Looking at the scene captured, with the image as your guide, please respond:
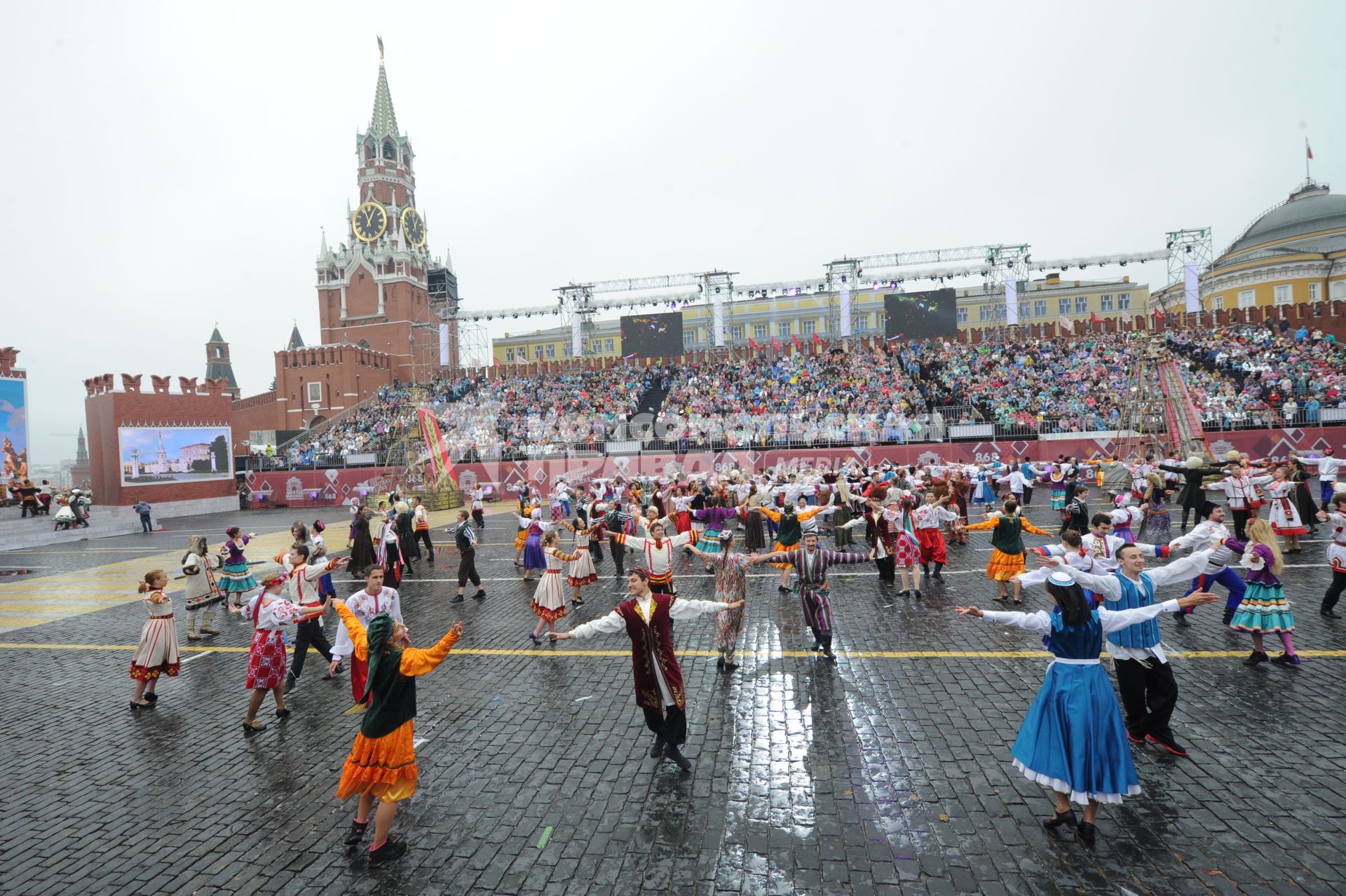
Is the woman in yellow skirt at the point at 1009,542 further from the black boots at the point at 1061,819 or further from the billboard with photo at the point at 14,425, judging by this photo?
the billboard with photo at the point at 14,425

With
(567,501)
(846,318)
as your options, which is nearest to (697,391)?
(846,318)

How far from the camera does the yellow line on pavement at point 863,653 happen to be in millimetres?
7590

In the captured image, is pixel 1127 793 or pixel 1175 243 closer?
pixel 1127 793

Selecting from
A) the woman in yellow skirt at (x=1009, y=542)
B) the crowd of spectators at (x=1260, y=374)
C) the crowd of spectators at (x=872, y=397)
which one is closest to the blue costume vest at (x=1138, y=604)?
the woman in yellow skirt at (x=1009, y=542)

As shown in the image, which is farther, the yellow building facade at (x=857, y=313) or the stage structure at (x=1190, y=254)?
the yellow building facade at (x=857, y=313)

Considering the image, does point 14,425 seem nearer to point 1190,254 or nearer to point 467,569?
point 467,569

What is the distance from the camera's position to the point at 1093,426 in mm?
28500

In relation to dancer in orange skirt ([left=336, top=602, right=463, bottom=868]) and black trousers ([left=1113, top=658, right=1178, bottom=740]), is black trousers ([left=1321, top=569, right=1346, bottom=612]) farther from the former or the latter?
dancer in orange skirt ([left=336, top=602, right=463, bottom=868])

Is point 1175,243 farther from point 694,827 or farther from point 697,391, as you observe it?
point 694,827

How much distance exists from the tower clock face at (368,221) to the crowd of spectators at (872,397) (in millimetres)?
31449

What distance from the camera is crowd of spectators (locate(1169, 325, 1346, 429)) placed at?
85.3 feet

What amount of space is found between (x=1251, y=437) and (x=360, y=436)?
46.8 metres

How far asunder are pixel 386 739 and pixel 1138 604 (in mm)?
6347

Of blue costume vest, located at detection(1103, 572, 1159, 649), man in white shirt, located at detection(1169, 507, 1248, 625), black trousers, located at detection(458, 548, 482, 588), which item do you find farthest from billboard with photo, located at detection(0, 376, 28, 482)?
man in white shirt, located at detection(1169, 507, 1248, 625)
